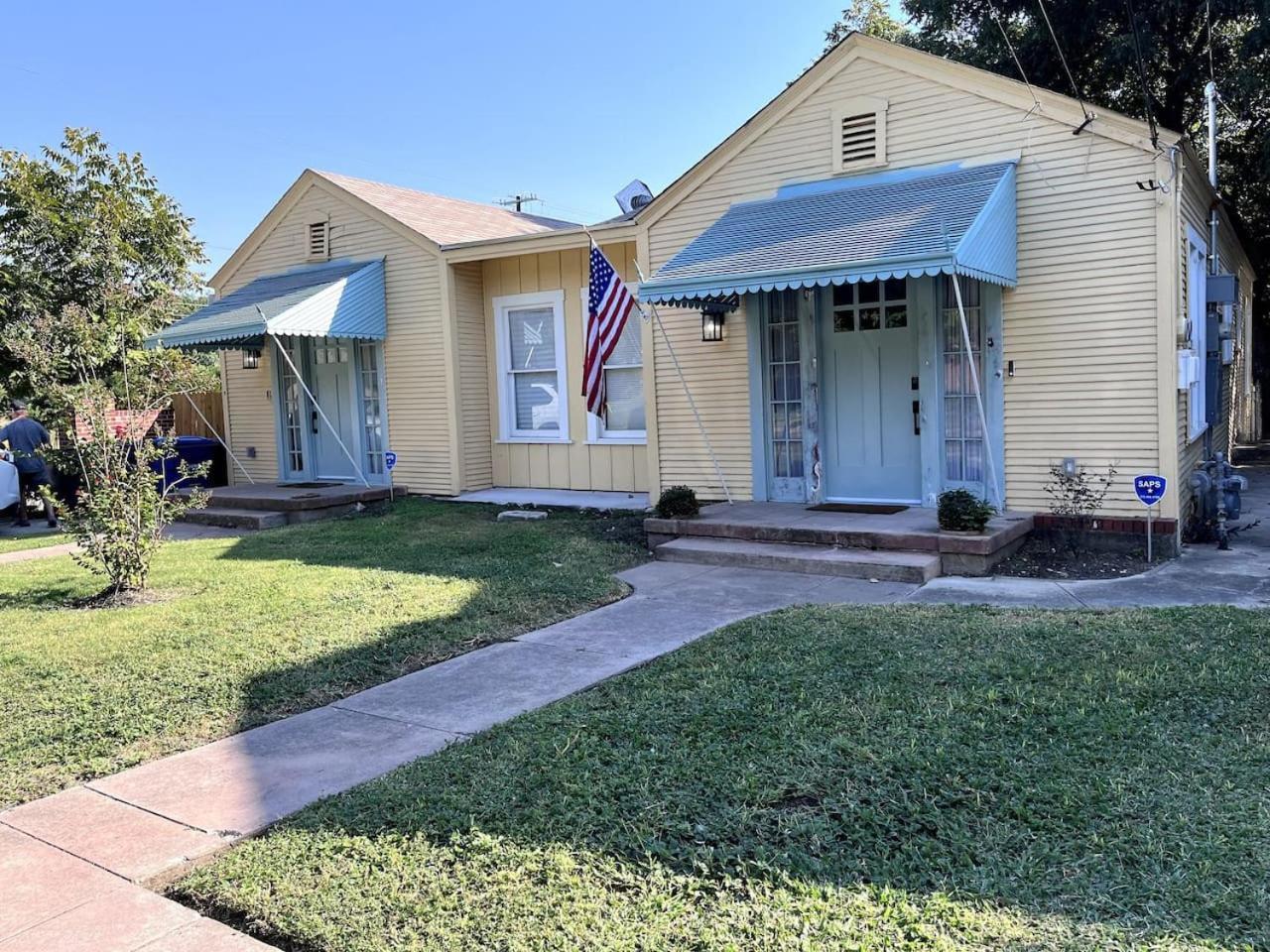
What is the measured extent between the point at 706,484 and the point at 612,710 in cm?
554

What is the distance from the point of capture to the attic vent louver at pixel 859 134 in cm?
859

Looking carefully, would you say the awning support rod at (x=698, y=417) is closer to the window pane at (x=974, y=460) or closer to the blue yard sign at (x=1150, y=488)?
the window pane at (x=974, y=460)

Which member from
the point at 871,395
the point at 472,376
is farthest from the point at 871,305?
the point at 472,376

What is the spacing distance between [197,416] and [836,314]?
38.6 ft

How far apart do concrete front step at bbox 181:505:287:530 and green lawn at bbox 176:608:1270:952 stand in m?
7.70

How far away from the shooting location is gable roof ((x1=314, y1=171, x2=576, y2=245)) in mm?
12570

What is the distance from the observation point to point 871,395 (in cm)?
899

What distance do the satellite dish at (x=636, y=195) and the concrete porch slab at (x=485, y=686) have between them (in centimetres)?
786

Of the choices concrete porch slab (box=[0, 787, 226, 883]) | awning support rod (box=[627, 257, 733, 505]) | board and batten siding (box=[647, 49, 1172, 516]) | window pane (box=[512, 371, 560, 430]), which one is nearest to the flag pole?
awning support rod (box=[627, 257, 733, 505])

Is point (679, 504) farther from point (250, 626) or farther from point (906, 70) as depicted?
point (906, 70)

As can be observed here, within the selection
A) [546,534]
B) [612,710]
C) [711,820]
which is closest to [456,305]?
[546,534]

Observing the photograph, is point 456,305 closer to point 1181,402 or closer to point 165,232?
point 165,232

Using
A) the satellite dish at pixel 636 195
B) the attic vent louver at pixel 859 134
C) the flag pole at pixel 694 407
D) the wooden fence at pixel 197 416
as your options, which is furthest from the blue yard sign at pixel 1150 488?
the wooden fence at pixel 197 416

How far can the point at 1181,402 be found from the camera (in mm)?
7902
